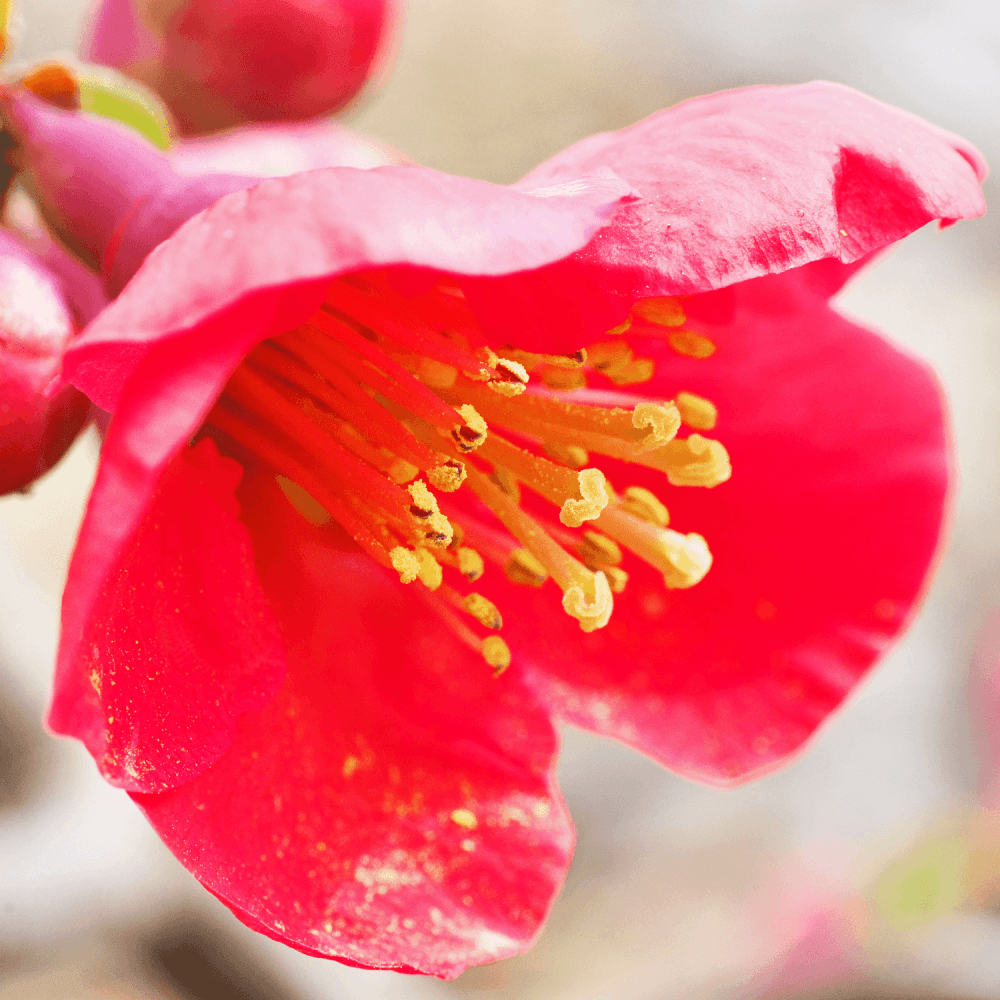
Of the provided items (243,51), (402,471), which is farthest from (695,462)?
(243,51)

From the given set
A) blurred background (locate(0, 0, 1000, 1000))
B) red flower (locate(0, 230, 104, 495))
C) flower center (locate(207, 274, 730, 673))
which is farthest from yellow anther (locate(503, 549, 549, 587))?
blurred background (locate(0, 0, 1000, 1000))

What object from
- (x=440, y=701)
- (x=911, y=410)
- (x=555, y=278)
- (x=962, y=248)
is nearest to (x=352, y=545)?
(x=440, y=701)

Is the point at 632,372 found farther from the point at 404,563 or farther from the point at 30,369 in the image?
the point at 30,369

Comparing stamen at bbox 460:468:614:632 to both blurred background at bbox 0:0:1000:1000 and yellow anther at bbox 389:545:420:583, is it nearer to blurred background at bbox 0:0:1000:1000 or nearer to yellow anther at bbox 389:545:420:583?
yellow anther at bbox 389:545:420:583

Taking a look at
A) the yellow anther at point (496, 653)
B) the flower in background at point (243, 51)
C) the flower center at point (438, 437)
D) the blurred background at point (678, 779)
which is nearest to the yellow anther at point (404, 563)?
the flower center at point (438, 437)

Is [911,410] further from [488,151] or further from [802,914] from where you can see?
[488,151]

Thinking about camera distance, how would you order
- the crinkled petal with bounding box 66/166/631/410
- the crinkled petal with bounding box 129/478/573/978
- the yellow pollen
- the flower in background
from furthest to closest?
the flower in background
the yellow pollen
the crinkled petal with bounding box 129/478/573/978
the crinkled petal with bounding box 66/166/631/410

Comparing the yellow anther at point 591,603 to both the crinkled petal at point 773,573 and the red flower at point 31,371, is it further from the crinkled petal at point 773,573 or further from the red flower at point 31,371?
the red flower at point 31,371
